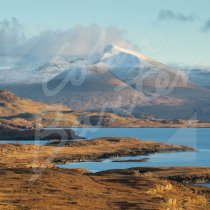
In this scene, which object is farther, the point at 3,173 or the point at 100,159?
the point at 100,159

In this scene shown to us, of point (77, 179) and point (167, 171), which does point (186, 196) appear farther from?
point (167, 171)

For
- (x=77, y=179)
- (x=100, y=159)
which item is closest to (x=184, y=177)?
(x=77, y=179)

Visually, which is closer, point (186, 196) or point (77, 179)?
point (186, 196)

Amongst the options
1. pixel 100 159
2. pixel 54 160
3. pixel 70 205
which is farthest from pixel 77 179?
pixel 100 159

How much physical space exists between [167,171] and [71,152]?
6197cm

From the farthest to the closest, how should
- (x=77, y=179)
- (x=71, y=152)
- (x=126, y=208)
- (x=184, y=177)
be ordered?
(x=71, y=152)
(x=184, y=177)
(x=77, y=179)
(x=126, y=208)

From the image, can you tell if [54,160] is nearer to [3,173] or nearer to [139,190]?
[3,173]

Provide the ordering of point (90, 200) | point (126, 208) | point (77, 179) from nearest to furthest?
point (126, 208) → point (90, 200) → point (77, 179)

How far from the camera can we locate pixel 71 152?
7008 inches

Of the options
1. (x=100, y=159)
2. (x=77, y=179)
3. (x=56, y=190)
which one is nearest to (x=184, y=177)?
(x=77, y=179)

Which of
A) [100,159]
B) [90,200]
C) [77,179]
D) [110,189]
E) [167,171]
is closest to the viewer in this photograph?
[90,200]

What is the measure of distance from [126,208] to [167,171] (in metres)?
52.5

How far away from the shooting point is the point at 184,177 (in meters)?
110

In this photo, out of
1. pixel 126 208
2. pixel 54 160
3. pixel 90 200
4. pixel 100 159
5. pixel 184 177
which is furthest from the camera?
pixel 100 159
